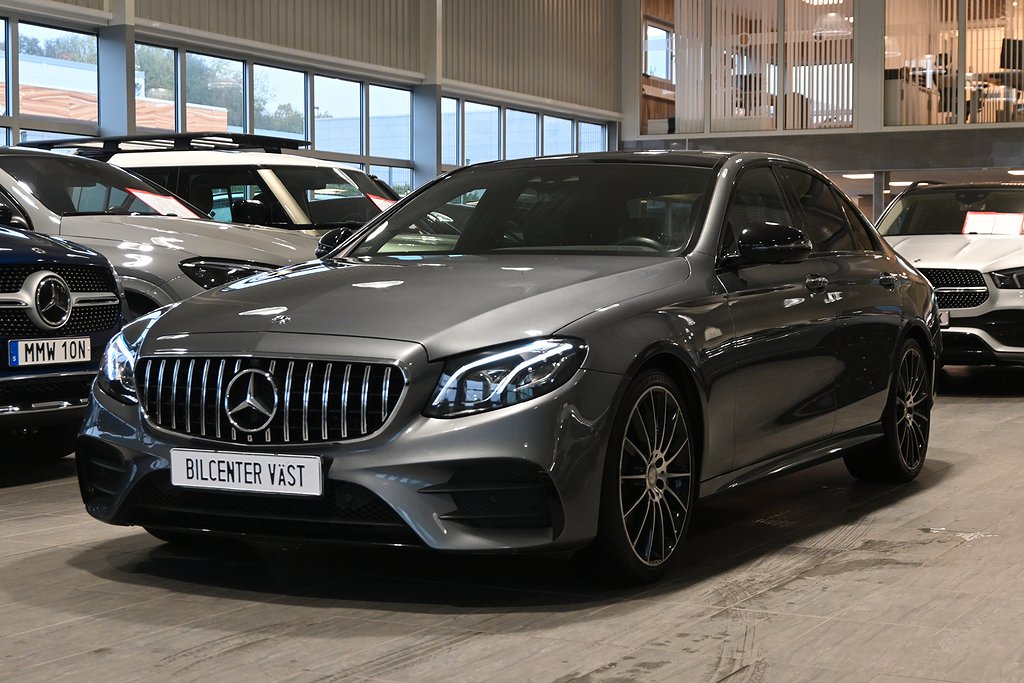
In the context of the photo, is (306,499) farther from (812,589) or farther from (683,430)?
(812,589)

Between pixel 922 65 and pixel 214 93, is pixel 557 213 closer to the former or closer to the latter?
pixel 214 93

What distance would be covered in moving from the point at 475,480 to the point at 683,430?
0.88 metres

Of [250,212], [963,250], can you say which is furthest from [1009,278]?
[250,212]

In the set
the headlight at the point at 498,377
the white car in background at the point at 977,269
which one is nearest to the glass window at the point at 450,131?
the white car in background at the point at 977,269

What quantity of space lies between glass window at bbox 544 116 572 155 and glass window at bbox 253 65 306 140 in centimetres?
806

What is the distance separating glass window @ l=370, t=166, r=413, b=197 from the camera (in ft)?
79.8

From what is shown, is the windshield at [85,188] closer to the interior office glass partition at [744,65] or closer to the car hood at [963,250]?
the car hood at [963,250]

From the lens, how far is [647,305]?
4.37 meters

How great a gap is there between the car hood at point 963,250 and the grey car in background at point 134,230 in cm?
492

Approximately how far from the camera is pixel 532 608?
13.4 ft

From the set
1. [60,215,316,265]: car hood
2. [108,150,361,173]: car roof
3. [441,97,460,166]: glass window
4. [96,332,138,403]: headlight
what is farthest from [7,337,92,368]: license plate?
[441,97,460,166]: glass window

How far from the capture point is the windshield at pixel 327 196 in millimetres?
10500

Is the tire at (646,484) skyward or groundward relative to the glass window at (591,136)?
groundward

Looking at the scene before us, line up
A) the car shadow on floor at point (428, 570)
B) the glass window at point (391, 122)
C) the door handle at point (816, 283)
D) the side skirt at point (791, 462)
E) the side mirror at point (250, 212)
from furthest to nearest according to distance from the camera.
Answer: the glass window at point (391, 122)
the side mirror at point (250, 212)
the door handle at point (816, 283)
the side skirt at point (791, 462)
the car shadow on floor at point (428, 570)
